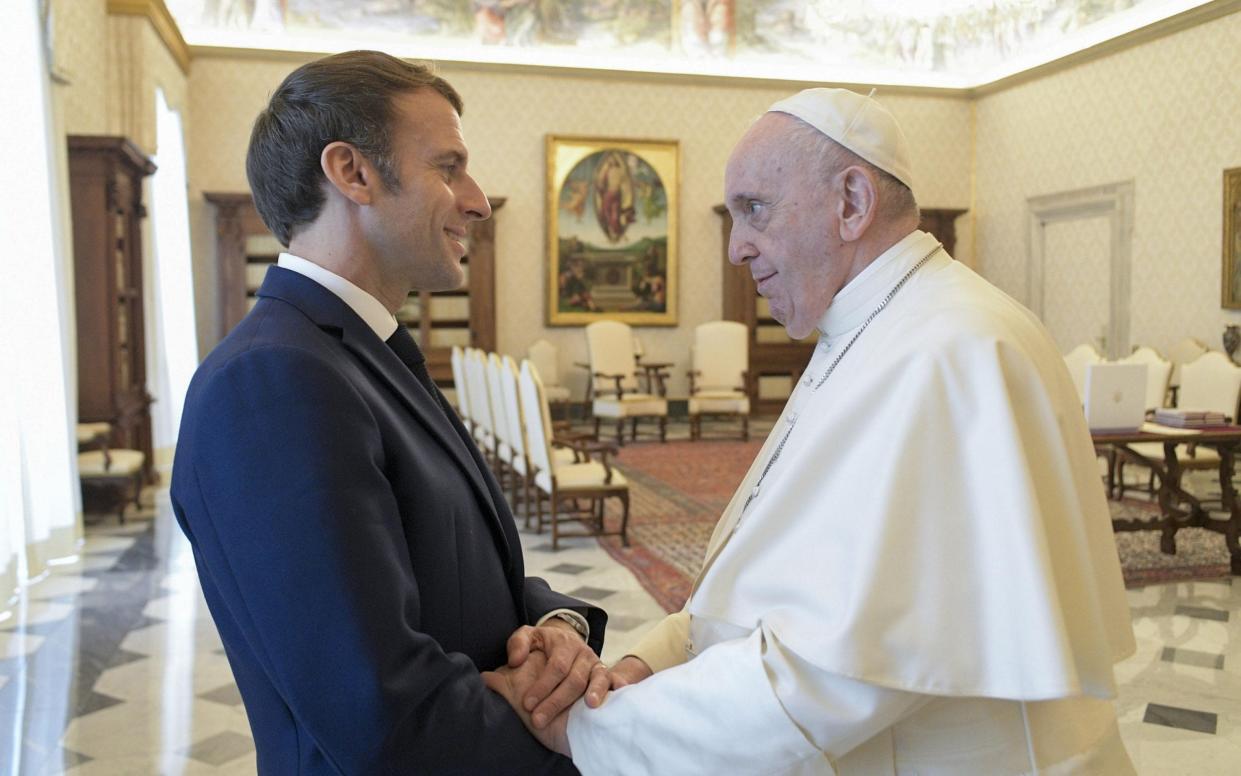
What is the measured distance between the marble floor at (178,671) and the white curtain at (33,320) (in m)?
0.33

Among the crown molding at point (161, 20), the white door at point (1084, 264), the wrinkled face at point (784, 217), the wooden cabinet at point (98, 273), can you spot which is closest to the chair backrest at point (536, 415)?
the wooden cabinet at point (98, 273)

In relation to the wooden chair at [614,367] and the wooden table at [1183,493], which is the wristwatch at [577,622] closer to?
the wooden table at [1183,493]

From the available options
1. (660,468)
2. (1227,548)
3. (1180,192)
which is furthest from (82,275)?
(1180,192)

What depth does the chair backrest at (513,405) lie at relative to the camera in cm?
675

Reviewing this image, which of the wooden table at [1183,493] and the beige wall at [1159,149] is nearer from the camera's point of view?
the wooden table at [1183,493]

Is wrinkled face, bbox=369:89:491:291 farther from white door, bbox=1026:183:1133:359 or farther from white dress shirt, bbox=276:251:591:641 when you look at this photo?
white door, bbox=1026:183:1133:359

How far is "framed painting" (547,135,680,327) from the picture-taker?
13.9 metres

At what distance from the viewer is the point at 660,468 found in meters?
9.91

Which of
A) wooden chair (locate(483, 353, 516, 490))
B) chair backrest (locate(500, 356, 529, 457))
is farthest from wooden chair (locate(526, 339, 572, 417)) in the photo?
chair backrest (locate(500, 356, 529, 457))

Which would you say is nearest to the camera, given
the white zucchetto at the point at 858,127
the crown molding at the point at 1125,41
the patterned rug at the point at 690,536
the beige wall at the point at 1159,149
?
the white zucchetto at the point at 858,127

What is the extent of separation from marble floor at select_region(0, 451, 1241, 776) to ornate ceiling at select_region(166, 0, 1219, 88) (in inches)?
348

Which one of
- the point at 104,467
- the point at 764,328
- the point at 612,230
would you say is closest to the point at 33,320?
the point at 104,467

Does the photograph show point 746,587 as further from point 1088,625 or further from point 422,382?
point 422,382

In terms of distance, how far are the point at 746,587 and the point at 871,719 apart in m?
0.25
